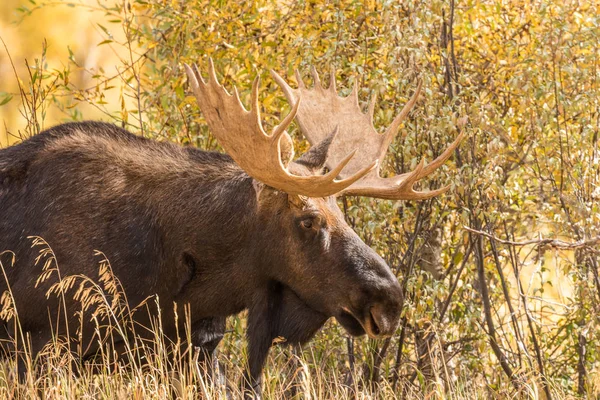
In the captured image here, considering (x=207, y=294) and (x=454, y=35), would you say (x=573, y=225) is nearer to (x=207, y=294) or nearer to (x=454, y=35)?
(x=454, y=35)

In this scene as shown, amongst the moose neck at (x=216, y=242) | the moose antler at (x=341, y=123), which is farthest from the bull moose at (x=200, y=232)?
the moose antler at (x=341, y=123)

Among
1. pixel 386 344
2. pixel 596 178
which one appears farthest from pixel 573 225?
pixel 386 344

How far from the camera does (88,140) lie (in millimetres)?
5465

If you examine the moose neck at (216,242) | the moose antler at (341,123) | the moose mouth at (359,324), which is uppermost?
the moose antler at (341,123)

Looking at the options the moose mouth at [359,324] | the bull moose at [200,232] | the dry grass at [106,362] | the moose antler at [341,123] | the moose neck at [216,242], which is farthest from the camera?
the moose antler at [341,123]

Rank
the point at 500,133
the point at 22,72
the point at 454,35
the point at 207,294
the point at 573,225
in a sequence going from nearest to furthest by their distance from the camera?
the point at 207,294 < the point at 573,225 < the point at 500,133 < the point at 454,35 < the point at 22,72

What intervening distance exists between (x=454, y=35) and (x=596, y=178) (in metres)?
1.35

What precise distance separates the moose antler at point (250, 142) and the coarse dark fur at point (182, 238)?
0.72 ft

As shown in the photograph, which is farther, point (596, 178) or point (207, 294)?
point (596, 178)

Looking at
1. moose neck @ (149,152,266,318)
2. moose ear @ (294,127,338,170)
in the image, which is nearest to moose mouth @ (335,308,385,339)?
moose neck @ (149,152,266,318)

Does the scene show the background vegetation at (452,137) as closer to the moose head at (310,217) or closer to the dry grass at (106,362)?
the moose head at (310,217)

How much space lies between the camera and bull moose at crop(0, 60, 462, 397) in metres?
5.00

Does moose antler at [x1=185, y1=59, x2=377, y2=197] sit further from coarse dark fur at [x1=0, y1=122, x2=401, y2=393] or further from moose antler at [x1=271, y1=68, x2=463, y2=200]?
moose antler at [x1=271, y1=68, x2=463, y2=200]

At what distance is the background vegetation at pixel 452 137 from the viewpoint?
5953 millimetres
